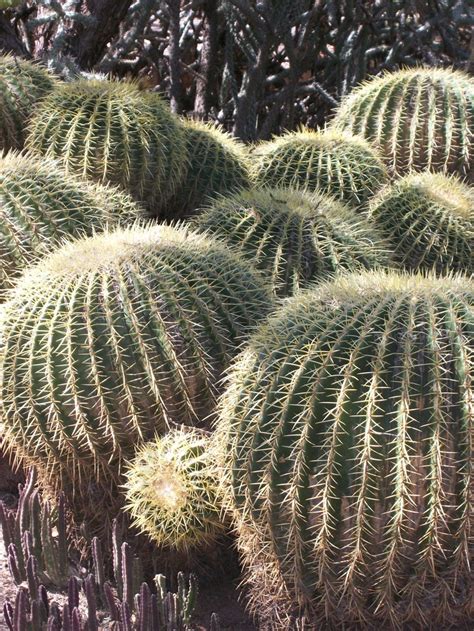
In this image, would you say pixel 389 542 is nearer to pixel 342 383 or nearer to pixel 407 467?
pixel 407 467

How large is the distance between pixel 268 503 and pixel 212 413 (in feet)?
1.38

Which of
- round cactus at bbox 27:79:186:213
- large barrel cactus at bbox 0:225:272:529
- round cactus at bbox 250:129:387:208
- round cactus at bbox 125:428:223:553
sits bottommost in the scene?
round cactus at bbox 125:428:223:553

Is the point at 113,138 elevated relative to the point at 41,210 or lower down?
elevated

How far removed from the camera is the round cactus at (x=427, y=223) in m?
4.27

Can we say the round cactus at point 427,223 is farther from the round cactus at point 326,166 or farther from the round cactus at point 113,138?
the round cactus at point 113,138

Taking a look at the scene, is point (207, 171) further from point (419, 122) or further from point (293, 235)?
point (419, 122)

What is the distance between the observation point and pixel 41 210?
3.81 metres

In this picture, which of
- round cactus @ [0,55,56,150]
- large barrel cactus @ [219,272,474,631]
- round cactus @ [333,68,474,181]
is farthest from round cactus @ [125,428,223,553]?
round cactus @ [333,68,474,181]

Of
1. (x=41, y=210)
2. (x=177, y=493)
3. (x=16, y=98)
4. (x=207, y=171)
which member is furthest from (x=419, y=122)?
(x=177, y=493)

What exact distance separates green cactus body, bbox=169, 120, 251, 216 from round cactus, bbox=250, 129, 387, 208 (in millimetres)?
90

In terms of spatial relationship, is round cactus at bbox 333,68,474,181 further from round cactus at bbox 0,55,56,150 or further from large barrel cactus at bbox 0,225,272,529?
large barrel cactus at bbox 0,225,272,529

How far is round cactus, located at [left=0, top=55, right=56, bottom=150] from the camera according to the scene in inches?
179

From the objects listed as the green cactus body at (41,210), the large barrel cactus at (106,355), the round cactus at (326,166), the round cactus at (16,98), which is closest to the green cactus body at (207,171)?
the round cactus at (326,166)

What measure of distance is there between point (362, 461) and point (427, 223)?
78.8 inches
